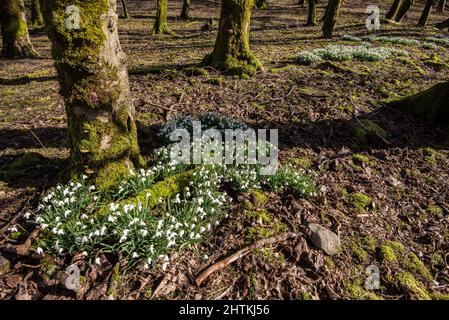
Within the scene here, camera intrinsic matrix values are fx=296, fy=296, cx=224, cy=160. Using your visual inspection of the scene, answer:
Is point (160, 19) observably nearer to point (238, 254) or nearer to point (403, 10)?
point (238, 254)

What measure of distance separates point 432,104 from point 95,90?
8.09 m

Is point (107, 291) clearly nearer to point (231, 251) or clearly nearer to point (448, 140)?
point (231, 251)

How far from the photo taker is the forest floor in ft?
12.0

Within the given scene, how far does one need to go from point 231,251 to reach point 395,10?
2667 centimetres

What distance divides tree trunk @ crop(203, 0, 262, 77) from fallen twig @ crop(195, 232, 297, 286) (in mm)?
6422

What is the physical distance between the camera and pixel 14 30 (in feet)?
39.8

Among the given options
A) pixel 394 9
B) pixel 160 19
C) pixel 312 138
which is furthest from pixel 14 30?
pixel 394 9

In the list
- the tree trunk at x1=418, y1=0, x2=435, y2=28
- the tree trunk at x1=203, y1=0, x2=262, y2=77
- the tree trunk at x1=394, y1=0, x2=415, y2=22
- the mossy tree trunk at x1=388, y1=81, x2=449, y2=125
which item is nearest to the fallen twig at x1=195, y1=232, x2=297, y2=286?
the mossy tree trunk at x1=388, y1=81, x2=449, y2=125

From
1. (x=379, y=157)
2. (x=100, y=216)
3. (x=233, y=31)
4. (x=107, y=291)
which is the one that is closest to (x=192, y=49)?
(x=233, y=31)

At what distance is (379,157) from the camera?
21.1ft

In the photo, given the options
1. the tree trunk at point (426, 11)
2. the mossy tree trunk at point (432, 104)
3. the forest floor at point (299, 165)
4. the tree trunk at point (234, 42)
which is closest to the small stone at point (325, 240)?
the forest floor at point (299, 165)

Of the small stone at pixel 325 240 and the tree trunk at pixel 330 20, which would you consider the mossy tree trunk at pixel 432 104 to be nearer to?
the small stone at pixel 325 240

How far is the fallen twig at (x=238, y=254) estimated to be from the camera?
364 cm

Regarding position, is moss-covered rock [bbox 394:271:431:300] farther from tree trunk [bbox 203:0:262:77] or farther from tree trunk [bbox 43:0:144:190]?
tree trunk [bbox 203:0:262:77]
